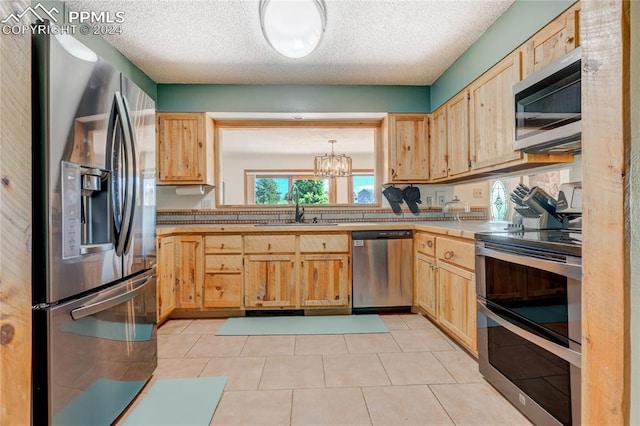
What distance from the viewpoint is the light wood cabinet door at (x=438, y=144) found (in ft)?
10.5

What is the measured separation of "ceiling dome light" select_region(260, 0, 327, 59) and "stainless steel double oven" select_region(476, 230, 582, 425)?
5.31 ft

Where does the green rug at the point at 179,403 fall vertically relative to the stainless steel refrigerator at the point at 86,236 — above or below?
below

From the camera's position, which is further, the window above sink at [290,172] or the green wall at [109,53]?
the window above sink at [290,172]

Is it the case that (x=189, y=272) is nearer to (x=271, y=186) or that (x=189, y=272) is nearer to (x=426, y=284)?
(x=426, y=284)

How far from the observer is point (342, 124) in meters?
3.85

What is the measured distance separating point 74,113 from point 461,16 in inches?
96.2

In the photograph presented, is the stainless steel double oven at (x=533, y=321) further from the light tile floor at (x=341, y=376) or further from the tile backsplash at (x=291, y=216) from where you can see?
the tile backsplash at (x=291, y=216)

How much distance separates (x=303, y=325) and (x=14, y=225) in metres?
2.43

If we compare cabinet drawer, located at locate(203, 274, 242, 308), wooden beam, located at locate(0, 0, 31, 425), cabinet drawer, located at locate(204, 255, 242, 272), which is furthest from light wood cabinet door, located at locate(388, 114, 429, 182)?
wooden beam, located at locate(0, 0, 31, 425)

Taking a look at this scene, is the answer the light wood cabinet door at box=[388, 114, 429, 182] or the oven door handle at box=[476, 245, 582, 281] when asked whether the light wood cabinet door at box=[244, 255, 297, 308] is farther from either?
the oven door handle at box=[476, 245, 582, 281]

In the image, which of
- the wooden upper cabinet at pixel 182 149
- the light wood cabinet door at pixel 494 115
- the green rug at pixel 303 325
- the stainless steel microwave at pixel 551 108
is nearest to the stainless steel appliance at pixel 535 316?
the stainless steel microwave at pixel 551 108

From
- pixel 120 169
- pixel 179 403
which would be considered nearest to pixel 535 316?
pixel 179 403

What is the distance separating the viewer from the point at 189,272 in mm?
3096

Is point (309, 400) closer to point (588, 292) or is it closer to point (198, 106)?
point (588, 292)
